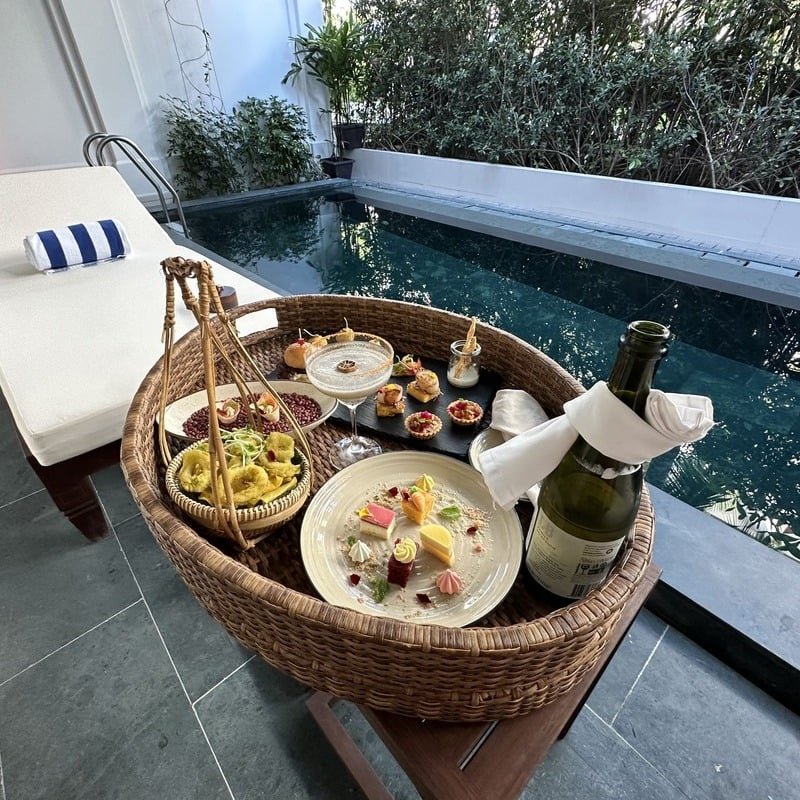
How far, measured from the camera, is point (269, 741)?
90 cm

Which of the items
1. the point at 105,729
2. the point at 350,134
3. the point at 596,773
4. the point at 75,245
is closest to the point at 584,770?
the point at 596,773

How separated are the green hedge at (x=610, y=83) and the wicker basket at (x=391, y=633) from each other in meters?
4.17

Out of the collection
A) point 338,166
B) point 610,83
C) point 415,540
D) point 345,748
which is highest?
point 610,83

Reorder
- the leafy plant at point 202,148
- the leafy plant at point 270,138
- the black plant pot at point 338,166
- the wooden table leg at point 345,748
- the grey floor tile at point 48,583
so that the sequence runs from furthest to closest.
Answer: the black plant pot at point 338,166
the leafy plant at point 270,138
the leafy plant at point 202,148
the grey floor tile at point 48,583
the wooden table leg at point 345,748

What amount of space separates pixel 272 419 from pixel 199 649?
2.12 feet

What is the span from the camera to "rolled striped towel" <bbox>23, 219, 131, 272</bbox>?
187 cm

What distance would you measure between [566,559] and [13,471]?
5.93 feet

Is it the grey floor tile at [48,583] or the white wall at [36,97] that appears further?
the white wall at [36,97]

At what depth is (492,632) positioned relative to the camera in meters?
0.45

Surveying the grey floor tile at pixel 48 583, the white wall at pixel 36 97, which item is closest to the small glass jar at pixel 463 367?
the grey floor tile at pixel 48 583

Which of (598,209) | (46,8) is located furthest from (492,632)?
(46,8)

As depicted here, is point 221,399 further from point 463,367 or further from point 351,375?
point 463,367

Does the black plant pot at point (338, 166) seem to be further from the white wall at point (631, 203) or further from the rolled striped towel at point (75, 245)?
the rolled striped towel at point (75, 245)

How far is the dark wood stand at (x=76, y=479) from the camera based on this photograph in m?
1.11
